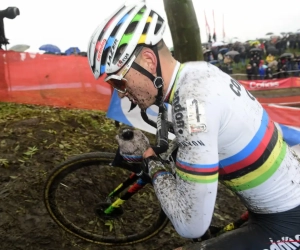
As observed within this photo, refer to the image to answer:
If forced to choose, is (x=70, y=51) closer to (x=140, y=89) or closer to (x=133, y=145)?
(x=133, y=145)

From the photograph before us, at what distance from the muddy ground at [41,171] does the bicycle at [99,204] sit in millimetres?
139

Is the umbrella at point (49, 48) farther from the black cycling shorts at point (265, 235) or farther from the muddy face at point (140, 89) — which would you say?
the black cycling shorts at point (265, 235)

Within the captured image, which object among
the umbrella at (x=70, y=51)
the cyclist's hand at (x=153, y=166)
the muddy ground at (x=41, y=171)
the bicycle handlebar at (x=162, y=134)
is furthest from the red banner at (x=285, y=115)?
the umbrella at (x=70, y=51)

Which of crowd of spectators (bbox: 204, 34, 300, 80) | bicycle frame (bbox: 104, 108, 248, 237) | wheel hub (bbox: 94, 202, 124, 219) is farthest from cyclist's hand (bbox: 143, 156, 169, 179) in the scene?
crowd of spectators (bbox: 204, 34, 300, 80)

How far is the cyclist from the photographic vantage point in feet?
6.90

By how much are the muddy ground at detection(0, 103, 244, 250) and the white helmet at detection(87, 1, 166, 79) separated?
7.99 feet

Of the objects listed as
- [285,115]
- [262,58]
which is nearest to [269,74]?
[262,58]

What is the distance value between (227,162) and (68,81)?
7391 millimetres

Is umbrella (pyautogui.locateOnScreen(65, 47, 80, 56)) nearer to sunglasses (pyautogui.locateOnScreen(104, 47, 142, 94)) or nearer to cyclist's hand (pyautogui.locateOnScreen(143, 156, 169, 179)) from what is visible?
cyclist's hand (pyautogui.locateOnScreen(143, 156, 169, 179))

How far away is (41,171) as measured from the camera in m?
5.01

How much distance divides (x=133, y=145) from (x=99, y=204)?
1.26 meters

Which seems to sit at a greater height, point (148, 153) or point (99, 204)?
point (148, 153)

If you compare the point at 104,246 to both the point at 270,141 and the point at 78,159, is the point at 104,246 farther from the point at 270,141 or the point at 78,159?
the point at 270,141

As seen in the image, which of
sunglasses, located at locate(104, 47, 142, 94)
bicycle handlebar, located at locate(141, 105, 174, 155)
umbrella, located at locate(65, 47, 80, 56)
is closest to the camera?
sunglasses, located at locate(104, 47, 142, 94)
